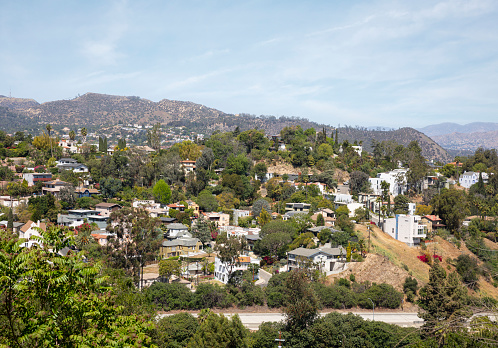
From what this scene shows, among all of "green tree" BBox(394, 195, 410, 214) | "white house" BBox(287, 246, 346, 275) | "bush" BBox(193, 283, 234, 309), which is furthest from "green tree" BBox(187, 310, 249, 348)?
"green tree" BBox(394, 195, 410, 214)

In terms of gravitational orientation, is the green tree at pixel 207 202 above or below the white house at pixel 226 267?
above

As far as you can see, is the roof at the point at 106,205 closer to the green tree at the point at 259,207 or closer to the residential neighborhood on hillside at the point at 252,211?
the residential neighborhood on hillside at the point at 252,211

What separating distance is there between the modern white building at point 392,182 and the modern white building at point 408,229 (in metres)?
13.2

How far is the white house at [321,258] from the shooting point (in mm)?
35656

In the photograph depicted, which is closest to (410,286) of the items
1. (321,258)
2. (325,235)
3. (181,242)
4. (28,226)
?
(321,258)

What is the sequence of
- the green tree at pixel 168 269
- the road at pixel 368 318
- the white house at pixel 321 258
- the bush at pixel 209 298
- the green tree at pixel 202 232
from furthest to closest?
1. the green tree at pixel 202 232
2. the white house at pixel 321 258
3. the green tree at pixel 168 269
4. the bush at pixel 209 298
5. the road at pixel 368 318

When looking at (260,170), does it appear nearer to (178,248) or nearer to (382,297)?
(178,248)

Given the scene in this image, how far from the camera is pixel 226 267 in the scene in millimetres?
33875

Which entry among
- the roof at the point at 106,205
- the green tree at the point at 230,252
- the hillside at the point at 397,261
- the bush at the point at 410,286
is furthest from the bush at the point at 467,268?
the roof at the point at 106,205

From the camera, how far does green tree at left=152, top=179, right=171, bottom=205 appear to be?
163ft

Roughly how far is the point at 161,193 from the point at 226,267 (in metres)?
19.3

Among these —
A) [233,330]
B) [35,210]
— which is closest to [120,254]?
[233,330]

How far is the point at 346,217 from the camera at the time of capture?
44.0 metres

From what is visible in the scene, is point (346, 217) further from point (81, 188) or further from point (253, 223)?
point (81, 188)
